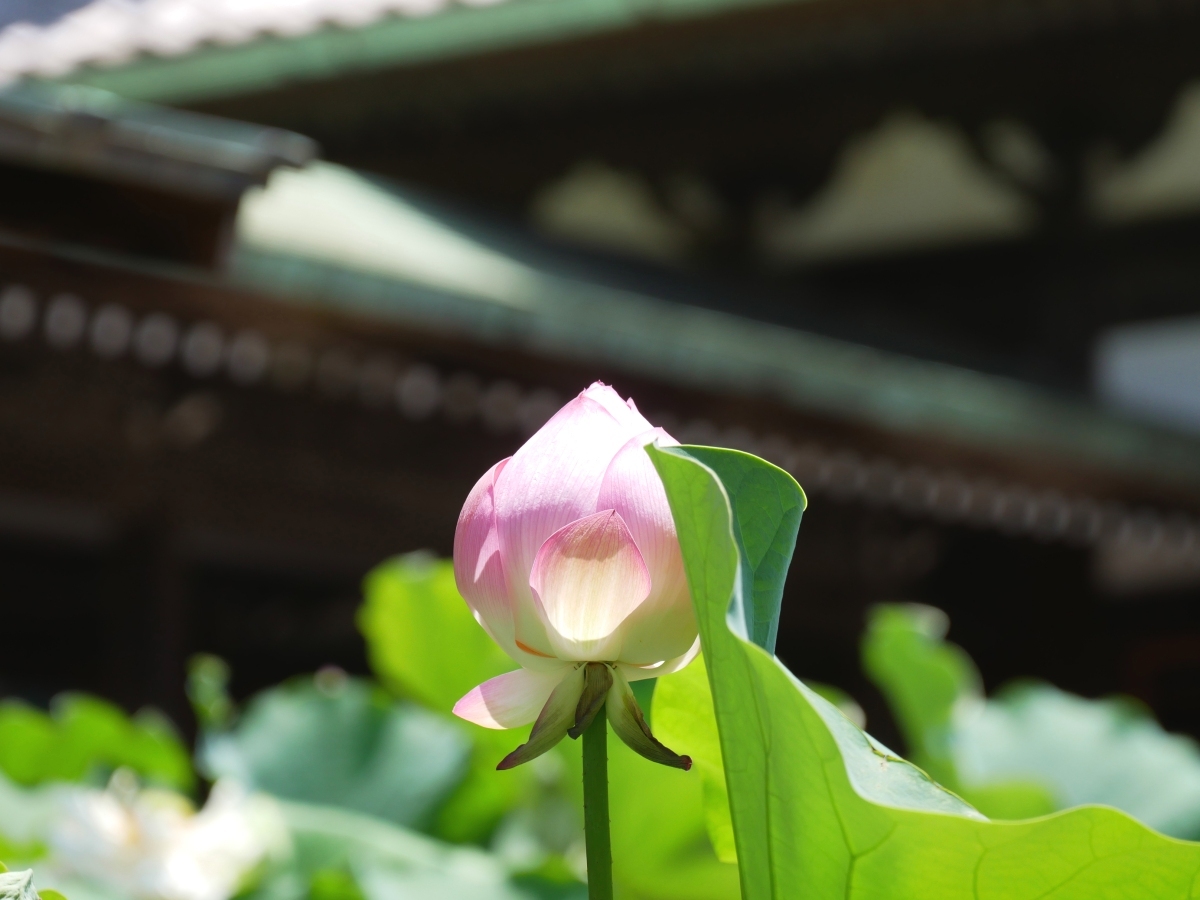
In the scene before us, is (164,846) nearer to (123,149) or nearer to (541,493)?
(541,493)

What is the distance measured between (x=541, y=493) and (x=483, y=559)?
0.02 metres

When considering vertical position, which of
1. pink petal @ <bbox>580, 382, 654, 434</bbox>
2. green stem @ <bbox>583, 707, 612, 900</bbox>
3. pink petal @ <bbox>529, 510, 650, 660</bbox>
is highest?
pink petal @ <bbox>580, 382, 654, 434</bbox>

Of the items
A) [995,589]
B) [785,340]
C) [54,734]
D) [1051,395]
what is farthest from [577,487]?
[995,589]

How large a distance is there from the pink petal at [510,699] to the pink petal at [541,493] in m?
0.01

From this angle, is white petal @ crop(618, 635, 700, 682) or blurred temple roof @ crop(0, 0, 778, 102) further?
blurred temple roof @ crop(0, 0, 778, 102)

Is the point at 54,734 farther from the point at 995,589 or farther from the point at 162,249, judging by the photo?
the point at 995,589

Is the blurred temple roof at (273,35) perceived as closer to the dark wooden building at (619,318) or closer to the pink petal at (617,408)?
A: the dark wooden building at (619,318)

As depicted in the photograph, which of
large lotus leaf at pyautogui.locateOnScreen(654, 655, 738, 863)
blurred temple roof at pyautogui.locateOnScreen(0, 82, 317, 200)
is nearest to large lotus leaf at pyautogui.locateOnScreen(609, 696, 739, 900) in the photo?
large lotus leaf at pyautogui.locateOnScreen(654, 655, 738, 863)

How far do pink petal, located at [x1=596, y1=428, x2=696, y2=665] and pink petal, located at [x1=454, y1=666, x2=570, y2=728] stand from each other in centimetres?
2

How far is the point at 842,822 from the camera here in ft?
0.93

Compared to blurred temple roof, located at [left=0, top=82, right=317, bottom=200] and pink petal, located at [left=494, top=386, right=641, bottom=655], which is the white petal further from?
blurred temple roof, located at [left=0, top=82, right=317, bottom=200]

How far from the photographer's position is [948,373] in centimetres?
320

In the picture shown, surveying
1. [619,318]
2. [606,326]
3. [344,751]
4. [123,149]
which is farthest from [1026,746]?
[619,318]

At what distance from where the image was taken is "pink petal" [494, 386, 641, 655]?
10.8 inches
